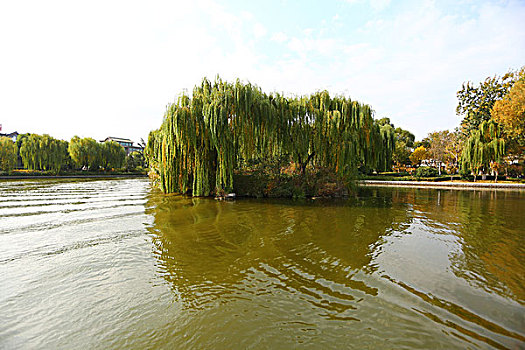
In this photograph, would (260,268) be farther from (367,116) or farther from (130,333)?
(367,116)

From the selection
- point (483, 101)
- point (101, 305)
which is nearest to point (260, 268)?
point (101, 305)

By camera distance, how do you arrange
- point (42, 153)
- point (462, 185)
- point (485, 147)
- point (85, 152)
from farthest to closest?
1. point (85, 152)
2. point (42, 153)
3. point (485, 147)
4. point (462, 185)

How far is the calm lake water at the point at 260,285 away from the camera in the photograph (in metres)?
3.17

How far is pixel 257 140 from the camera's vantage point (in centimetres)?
1461

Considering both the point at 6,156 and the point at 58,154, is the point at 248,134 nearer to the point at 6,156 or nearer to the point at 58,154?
the point at 58,154

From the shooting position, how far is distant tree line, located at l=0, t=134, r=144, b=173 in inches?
1407

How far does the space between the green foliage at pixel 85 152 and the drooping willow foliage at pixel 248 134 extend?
108 feet

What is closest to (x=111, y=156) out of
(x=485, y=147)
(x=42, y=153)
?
(x=42, y=153)

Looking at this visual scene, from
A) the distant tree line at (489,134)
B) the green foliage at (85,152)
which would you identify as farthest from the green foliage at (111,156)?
the distant tree line at (489,134)

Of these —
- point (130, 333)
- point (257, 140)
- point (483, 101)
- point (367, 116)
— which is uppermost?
point (483, 101)

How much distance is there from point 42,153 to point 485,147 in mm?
54507

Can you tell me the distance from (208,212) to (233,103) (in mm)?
6185

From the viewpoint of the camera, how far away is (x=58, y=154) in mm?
37438

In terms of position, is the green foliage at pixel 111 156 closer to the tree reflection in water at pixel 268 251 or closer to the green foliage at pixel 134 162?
the green foliage at pixel 134 162
